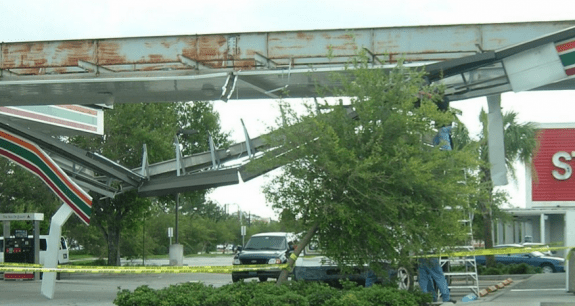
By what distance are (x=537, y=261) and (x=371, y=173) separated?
23.9m

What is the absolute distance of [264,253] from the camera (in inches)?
1075

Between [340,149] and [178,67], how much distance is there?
6.62m

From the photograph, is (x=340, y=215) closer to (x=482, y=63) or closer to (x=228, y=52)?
(x=482, y=63)

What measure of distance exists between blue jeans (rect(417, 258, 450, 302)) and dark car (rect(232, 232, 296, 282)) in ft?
33.9

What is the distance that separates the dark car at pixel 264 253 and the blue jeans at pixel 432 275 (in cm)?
1035

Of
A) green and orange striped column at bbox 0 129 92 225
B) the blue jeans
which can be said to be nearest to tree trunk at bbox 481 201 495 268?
green and orange striped column at bbox 0 129 92 225

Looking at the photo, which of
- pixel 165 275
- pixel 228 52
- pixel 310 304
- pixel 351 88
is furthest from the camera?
pixel 165 275

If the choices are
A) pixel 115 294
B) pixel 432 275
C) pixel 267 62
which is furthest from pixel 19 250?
pixel 432 275

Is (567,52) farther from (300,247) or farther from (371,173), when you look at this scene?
(300,247)

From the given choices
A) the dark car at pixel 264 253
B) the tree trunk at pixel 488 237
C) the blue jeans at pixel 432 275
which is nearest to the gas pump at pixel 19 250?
the dark car at pixel 264 253

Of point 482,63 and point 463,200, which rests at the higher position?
point 482,63

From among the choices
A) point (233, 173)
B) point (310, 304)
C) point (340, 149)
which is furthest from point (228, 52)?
point (310, 304)

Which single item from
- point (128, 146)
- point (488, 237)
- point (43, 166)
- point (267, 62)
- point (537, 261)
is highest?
point (267, 62)

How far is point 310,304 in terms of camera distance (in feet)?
42.4
